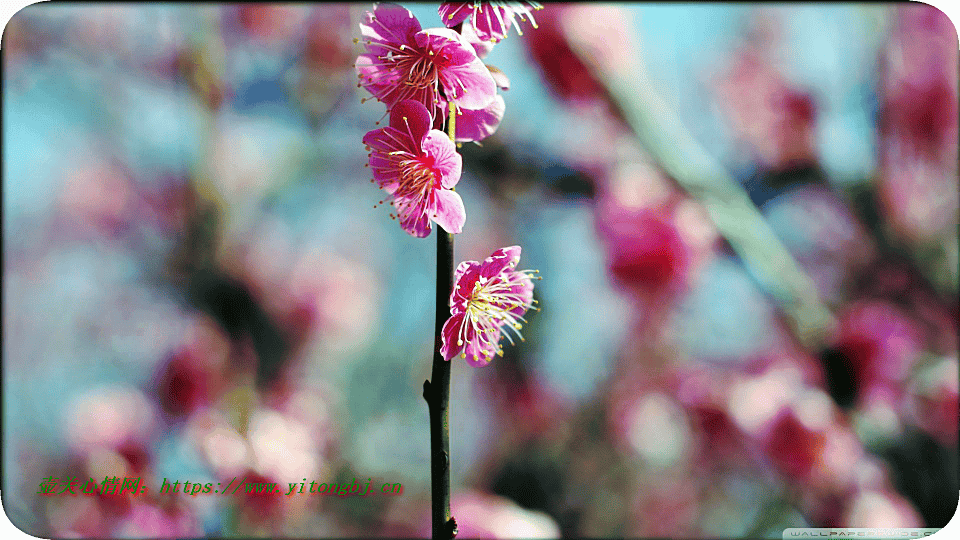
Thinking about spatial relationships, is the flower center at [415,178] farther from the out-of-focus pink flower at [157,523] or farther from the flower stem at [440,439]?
the out-of-focus pink flower at [157,523]

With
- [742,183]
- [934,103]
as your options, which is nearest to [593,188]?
[742,183]

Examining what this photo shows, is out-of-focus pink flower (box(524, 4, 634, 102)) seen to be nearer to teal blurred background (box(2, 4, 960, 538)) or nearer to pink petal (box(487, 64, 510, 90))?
teal blurred background (box(2, 4, 960, 538))

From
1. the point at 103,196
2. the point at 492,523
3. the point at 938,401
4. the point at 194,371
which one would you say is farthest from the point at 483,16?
the point at 103,196

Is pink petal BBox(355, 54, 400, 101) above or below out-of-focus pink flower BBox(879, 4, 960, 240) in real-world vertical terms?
below

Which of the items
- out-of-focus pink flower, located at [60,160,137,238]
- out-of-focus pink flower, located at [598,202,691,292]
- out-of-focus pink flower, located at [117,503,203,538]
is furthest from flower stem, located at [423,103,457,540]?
out-of-focus pink flower, located at [60,160,137,238]

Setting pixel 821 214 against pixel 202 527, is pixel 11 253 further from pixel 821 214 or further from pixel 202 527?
pixel 821 214

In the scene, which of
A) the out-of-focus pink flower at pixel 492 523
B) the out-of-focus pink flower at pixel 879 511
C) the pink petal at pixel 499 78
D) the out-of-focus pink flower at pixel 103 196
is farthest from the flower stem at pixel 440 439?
the out-of-focus pink flower at pixel 103 196
